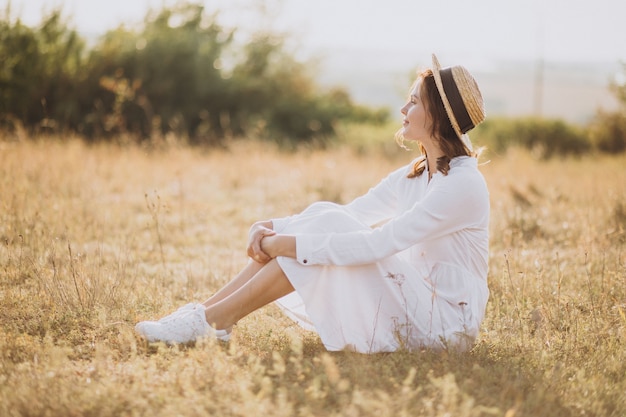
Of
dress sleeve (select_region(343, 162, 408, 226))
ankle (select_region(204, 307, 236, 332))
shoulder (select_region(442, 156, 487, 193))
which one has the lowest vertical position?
ankle (select_region(204, 307, 236, 332))

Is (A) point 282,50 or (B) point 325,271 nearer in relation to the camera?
(B) point 325,271

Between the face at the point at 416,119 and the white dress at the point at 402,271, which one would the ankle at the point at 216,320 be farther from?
the face at the point at 416,119

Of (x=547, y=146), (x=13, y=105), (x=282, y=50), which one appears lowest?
(x=547, y=146)

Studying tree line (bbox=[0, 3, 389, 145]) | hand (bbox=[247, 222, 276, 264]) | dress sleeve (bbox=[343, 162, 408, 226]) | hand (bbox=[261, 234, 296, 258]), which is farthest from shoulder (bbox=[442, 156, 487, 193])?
tree line (bbox=[0, 3, 389, 145])

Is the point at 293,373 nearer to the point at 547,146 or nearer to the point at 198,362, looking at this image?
the point at 198,362

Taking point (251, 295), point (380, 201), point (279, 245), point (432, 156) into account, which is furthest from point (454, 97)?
point (251, 295)

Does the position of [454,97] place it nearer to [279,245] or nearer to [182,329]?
[279,245]

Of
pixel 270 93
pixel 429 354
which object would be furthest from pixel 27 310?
pixel 270 93

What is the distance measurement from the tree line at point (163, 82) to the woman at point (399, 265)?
8.37 metres

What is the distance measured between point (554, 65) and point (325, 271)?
7294 centimetres

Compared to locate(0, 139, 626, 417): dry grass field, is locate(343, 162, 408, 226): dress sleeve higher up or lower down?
higher up

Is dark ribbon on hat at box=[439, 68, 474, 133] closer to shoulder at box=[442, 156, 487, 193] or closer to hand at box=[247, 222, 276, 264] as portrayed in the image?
shoulder at box=[442, 156, 487, 193]

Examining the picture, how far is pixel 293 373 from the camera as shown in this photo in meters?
3.02

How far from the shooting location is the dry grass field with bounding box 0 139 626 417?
2.63 m
